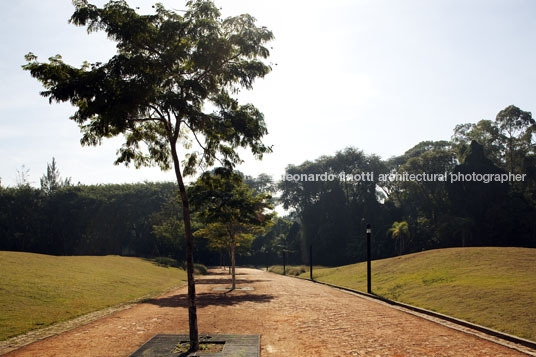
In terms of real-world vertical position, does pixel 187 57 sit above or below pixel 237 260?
above

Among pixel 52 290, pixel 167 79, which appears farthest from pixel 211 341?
pixel 52 290

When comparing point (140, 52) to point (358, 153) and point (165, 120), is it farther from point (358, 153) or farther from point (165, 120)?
point (358, 153)

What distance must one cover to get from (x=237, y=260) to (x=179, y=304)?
71.9 meters

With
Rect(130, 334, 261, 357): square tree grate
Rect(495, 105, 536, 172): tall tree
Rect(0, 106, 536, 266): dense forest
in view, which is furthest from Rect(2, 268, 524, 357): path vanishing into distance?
Rect(495, 105, 536, 172): tall tree

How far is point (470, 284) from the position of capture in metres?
17.0

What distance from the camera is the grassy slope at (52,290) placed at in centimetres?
1227

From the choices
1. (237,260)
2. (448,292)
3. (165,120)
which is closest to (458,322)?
(448,292)

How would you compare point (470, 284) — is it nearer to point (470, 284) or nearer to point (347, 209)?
point (470, 284)

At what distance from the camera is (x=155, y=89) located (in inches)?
390

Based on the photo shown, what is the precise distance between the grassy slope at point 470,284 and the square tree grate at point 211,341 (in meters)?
7.54

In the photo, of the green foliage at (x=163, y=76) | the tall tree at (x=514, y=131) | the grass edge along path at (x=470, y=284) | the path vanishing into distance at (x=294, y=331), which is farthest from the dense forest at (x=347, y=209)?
the green foliage at (x=163, y=76)

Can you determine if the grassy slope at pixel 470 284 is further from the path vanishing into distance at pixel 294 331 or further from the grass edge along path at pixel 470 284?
the path vanishing into distance at pixel 294 331

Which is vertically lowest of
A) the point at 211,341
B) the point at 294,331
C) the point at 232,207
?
the point at 294,331

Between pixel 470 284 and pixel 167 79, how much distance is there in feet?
53.2
